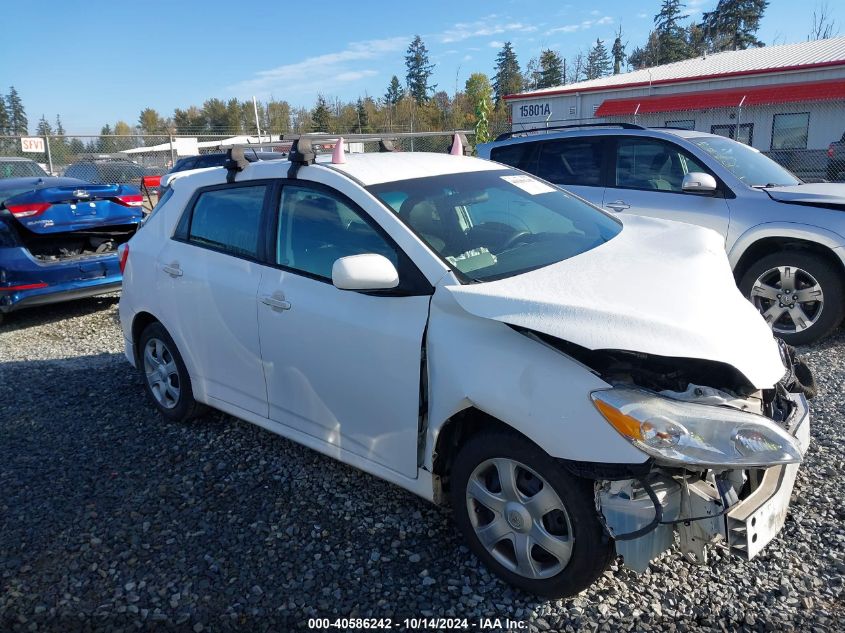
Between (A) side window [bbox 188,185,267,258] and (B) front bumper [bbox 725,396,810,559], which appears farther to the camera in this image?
(A) side window [bbox 188,185,267,258]

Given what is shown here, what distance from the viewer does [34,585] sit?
2.83 metres

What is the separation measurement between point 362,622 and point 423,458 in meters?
0.69

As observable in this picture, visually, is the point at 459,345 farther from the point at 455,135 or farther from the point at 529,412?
the point at 455,135

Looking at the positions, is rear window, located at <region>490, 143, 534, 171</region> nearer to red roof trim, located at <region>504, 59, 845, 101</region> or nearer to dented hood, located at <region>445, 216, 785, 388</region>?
dented hood, located at <region>445, 216, 785, 388</region>

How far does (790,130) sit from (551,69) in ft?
154

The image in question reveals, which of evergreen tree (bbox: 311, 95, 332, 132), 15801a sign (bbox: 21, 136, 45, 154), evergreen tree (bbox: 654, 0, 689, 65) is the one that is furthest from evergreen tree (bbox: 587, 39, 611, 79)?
15801a sign (bbox: 21, 136, 45, 154)

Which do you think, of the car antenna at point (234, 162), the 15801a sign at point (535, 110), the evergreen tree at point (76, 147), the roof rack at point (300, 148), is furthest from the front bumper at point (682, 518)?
the 15801a sign at point (535, 110)

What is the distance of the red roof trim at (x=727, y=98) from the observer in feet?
70.6

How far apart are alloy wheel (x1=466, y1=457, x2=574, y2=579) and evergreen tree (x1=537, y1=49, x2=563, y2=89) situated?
223 feet

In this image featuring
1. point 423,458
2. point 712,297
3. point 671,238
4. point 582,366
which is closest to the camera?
point 582,366

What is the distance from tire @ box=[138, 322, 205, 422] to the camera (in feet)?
13.7

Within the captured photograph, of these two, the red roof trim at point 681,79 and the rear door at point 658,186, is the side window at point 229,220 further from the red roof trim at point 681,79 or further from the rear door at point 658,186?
the red roof trim at point 681,79

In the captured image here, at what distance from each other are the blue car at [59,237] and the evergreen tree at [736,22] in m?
64.9

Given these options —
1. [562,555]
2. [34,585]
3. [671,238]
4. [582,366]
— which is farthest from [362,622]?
[671,238]
